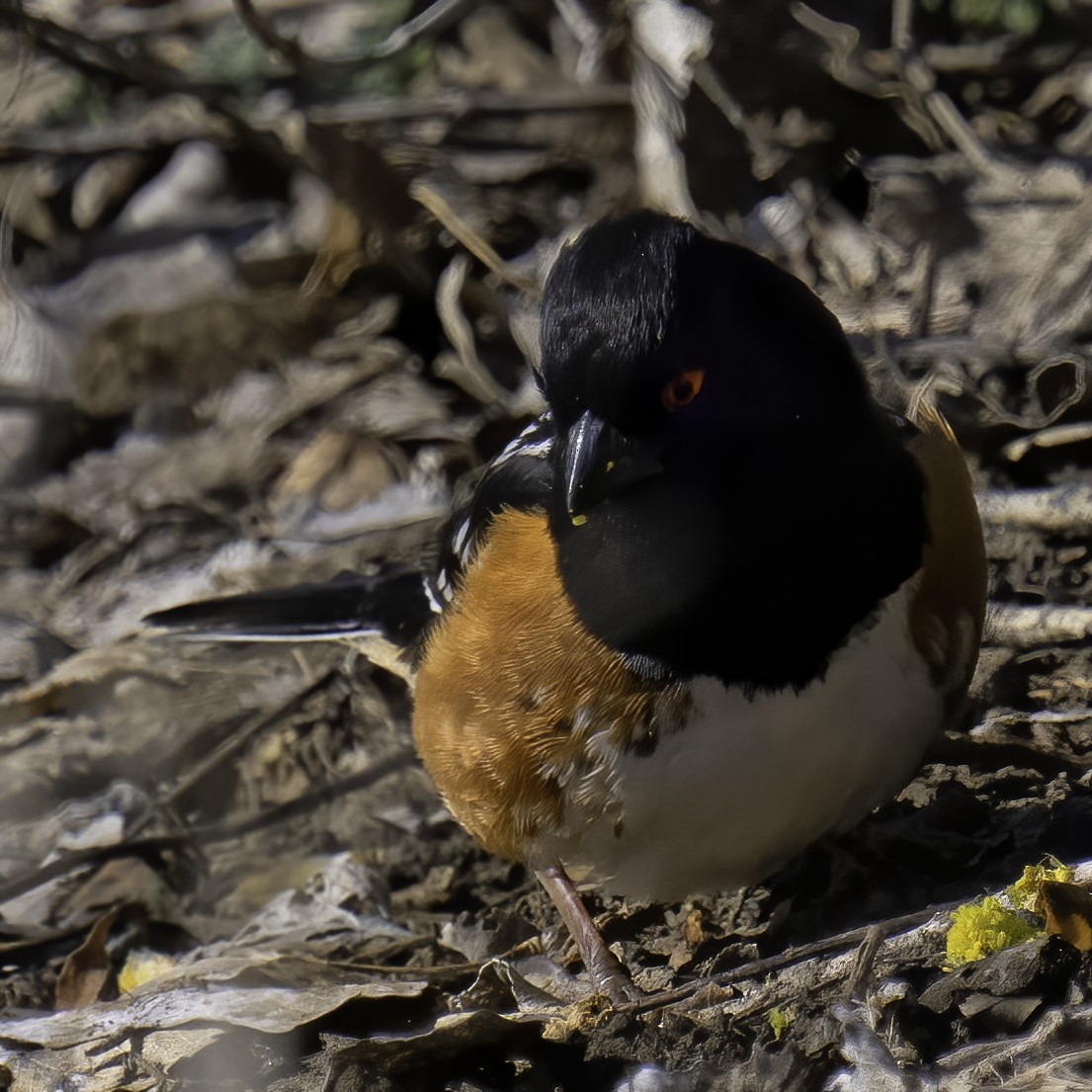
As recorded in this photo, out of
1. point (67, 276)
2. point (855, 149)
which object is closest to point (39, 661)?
point (67, 276)

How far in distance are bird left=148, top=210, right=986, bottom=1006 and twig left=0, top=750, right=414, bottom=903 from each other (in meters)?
1.00

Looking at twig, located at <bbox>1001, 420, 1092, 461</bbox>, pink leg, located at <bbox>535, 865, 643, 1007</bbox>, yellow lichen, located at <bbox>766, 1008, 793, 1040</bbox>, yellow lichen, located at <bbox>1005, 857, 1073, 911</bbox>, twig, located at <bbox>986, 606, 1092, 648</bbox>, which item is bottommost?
pink leg, located at <bbox>535, 865, 643, 1007</bbox>

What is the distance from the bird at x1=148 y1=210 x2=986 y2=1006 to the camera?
2305 mm

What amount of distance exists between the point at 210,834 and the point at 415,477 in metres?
1.04

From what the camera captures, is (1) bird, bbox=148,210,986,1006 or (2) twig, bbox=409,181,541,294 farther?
(2) twig, bbox=409,181,541,294

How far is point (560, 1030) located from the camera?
232cm

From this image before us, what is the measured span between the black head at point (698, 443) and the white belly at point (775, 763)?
2.0 inches

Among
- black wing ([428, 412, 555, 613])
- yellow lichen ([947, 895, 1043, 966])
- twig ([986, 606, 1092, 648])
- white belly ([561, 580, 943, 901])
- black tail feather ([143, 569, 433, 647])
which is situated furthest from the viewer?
black tail feather ([143, 569, 433, 647])

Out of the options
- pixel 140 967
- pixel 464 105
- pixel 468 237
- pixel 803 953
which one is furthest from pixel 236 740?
pixel 464 105

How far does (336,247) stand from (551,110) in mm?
684

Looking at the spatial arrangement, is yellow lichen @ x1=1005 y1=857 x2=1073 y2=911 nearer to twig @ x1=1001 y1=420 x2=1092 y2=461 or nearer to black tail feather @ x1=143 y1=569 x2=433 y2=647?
twig @ x1=1001 y1=420 x2=1092 y2=461

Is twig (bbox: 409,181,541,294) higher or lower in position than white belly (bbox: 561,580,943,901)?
lower

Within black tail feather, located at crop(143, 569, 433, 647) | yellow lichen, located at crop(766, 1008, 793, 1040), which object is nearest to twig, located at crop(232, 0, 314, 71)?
black tail feather, located at crop(143, 569, 433, 647)

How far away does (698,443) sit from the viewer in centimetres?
233
